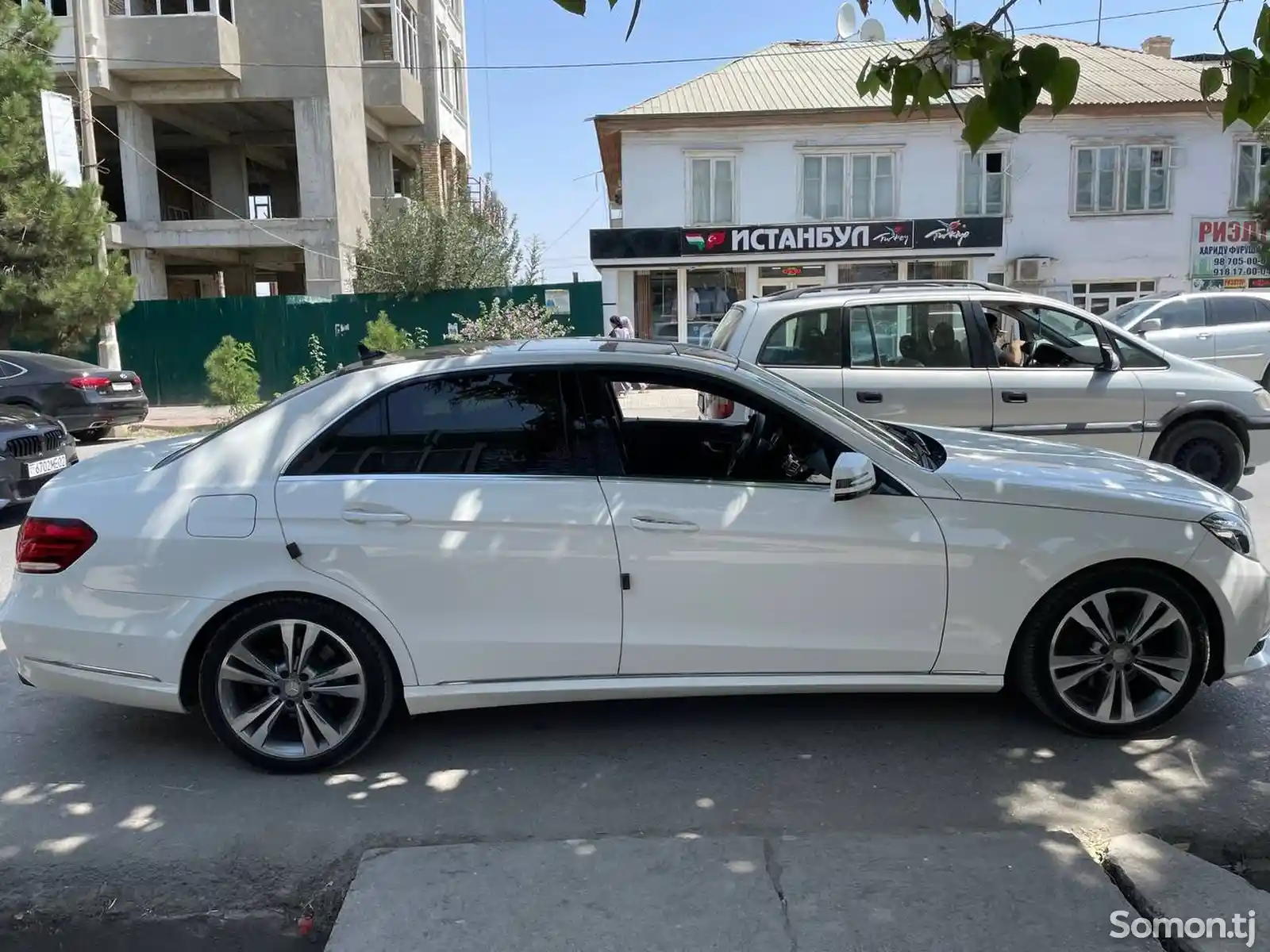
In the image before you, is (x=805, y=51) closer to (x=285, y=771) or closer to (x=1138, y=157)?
(x=1138, y=157)

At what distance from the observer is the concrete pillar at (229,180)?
30172 mm

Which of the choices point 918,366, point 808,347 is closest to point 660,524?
point 808,347

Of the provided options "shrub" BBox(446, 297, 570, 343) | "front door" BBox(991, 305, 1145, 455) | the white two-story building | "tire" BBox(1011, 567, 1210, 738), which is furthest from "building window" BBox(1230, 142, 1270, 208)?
"tire" BBox(1011, 567, 1210, 738)

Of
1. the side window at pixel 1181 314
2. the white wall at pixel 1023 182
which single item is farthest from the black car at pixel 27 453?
the white wall at pixel 1023 182

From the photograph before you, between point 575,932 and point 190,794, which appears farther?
point 190,794

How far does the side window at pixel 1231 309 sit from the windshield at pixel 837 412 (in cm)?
1227

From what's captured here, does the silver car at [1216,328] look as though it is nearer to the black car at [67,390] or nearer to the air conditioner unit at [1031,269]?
the air conditioner unit at [1031,269]

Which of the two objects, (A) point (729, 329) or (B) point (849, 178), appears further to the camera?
(B) point (849, 178)

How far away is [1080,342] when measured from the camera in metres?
7.70

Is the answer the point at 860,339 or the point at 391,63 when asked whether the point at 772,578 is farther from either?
the point at 391,63

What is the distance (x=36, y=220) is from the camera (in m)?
15.4

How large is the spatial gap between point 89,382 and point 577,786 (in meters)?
12.3

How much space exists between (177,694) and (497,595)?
1.25 metres

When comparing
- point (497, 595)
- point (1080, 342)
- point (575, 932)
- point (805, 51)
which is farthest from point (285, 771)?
point (805, 51)
